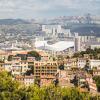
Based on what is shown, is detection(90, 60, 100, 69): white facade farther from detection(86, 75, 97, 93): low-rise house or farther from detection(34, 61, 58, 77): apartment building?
detection(86, 75, 97, 93): low-rise house

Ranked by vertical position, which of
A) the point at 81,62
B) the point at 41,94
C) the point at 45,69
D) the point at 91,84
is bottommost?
the point at 91,84

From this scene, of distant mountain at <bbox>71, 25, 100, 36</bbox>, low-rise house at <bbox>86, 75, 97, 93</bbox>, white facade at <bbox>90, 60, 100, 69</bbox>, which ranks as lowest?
low-rise house at <bbox>86, 75, 97, 93</bbox>

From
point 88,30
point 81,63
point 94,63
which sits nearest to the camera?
point 94,63

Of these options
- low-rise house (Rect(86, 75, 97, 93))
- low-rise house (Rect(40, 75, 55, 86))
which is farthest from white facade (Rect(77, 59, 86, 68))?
low-rise house (Rect(86, 75, 97, 93))

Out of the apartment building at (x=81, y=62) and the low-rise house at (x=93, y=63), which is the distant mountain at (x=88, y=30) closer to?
the apartment building at (x=81, y=62)

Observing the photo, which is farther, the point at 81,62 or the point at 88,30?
the point at 88,30

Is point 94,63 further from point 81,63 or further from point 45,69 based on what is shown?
point 45,69

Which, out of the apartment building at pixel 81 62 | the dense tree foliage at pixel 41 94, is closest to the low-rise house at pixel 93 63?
the apartment building at pixel 81 62

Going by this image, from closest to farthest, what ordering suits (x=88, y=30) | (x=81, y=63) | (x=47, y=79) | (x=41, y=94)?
(x=41, y=94), (x=47, y=79), (x=81, y=63), (x=88, y=30)

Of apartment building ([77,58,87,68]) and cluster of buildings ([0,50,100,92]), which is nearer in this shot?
cluster of buildings ([0,50,100,92])

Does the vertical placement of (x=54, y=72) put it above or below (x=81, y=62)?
below

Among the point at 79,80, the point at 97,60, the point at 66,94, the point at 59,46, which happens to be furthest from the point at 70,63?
the point at 59,46

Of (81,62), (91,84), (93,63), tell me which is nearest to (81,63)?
(81,62)
